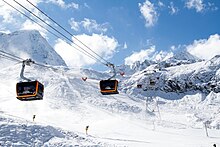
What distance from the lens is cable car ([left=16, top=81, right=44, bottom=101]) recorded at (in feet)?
74.6

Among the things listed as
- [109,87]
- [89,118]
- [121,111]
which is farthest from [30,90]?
[121,111]

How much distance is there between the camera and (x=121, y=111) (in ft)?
205

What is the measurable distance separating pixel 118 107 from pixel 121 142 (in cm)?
3250

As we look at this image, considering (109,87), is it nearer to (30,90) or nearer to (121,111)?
(30,90)

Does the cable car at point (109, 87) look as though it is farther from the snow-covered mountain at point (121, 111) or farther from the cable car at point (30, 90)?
the snow-covered mountain at point (121, 111)

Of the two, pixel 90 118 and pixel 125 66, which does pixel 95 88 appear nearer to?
pixel 90 118

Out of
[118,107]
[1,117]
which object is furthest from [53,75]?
[1,117]

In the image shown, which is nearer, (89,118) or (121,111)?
(89,118)

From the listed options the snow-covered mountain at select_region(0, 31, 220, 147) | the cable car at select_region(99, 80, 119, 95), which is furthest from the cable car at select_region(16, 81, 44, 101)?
the cable car at select_region(99, 80, 119, 95)

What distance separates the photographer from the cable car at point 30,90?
22.8m

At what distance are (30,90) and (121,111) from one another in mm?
40541

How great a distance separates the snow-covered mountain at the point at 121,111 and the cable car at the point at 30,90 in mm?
4910

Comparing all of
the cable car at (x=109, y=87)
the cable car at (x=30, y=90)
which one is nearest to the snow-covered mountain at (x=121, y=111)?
the cable car at (x=30, y=90)

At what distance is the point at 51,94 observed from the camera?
217ft
